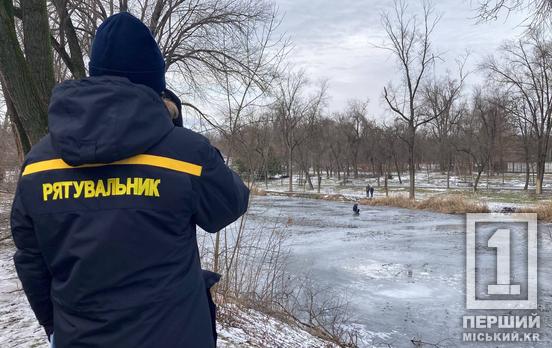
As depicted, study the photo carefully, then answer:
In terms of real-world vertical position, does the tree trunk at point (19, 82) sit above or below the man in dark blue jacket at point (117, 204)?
above

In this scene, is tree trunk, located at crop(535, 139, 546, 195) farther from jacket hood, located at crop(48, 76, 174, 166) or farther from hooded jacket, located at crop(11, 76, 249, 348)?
jacket hood, located at crop(48, 76, 174, 166)

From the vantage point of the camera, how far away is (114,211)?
1514 mm

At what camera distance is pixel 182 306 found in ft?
5.27

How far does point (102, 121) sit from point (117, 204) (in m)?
0.28

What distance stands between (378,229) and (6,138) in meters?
14.3

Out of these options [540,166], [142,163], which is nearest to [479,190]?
[540,166]

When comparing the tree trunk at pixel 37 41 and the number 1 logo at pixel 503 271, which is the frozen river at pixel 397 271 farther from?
the tree trunk at pixel 37 41

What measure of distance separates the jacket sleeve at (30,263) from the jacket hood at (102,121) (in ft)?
1.06

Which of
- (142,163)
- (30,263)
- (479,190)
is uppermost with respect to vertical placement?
(142,163)

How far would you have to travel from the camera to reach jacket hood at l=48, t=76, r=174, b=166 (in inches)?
57.1

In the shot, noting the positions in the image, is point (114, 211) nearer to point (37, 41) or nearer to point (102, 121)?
point (102, 121)

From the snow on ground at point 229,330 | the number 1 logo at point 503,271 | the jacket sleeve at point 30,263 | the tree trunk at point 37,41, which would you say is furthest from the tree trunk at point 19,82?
the number 1 logo at point 503,271

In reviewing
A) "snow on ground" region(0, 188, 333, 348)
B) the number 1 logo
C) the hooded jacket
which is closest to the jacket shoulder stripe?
the hooded jacket

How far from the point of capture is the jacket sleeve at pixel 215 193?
5.39ft
